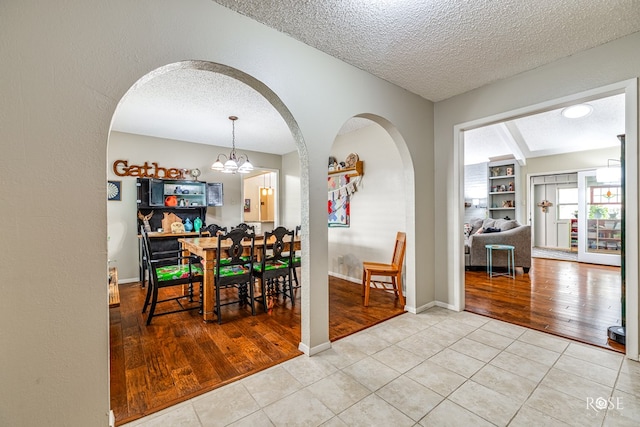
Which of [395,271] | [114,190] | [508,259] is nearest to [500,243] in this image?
[508,259]

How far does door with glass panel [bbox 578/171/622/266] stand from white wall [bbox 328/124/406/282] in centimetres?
501

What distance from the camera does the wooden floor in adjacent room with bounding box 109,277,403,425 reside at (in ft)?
5.95

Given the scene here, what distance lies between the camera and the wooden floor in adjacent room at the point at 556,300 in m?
2.73

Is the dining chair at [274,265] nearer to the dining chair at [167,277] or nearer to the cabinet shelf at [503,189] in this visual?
the dining chair at [167,277]

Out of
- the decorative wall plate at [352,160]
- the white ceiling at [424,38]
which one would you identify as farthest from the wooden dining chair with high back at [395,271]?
the white ceiling at [424,38]

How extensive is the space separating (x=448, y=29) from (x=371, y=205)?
8.83ft

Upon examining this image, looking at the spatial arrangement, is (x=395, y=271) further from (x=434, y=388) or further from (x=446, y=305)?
(x=434, y=388)

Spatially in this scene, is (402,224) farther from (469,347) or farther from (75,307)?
(75,307)

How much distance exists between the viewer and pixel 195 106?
11.5 ft

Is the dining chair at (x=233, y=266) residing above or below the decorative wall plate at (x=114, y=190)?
below

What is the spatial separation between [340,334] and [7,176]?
2.47m

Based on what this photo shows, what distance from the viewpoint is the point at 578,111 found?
204 inches

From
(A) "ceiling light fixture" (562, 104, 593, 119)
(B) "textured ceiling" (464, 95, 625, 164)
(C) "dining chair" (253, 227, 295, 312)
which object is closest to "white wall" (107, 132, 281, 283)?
(C) "dining chair" (253, 227, 295, 312)

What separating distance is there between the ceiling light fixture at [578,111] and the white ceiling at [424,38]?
147 inches
